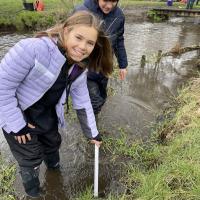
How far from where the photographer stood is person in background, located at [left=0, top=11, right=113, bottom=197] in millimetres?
2523

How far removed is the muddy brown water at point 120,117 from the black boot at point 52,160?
0.23 feet

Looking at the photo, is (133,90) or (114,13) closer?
(114,13)

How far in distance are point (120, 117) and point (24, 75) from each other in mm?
2667

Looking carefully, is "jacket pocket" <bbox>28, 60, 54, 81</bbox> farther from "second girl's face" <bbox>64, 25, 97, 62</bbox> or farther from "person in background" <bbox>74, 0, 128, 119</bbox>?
"person in background" <bbox>74, 0, 128, 119</bbox>

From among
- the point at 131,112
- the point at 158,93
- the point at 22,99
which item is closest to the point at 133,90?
the point at 158,93

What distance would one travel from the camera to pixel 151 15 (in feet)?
61.4

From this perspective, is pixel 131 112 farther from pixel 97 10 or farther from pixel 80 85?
pixel 80 85

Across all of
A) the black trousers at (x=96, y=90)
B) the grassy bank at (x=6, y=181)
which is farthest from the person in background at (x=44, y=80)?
the black trousers at (x=96, y=90)

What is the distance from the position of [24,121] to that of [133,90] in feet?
12.1

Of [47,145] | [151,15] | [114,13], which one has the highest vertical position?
[114,13]

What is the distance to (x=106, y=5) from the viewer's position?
12.2 ft

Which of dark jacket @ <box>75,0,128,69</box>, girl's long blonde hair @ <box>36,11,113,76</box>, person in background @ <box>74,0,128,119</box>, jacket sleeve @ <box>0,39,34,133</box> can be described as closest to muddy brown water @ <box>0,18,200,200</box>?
person in background @ <box>74,0,128,119</box>

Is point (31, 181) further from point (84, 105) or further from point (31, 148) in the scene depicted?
point (84, 105)

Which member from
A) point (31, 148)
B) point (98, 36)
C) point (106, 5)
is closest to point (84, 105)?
point (31, 148)
